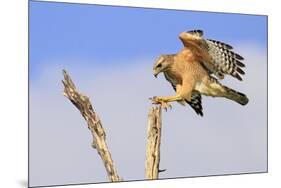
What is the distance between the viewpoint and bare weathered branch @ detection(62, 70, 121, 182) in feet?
13.2

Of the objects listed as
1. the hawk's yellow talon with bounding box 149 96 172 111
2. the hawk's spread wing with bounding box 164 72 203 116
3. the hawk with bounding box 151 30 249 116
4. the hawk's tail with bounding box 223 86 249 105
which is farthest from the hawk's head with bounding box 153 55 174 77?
the hawk's tail with bounding box 223 86 249 105

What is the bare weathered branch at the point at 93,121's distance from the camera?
4.02 meters

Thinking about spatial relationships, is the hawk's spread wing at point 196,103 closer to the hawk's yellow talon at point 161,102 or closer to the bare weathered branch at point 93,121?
the hawk's yellow talon at point 161,102

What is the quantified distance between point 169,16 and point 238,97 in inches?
32.1

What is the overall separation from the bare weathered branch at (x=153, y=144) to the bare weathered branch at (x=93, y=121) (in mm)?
240

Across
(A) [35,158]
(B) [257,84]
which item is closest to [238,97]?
(B) [257,84]

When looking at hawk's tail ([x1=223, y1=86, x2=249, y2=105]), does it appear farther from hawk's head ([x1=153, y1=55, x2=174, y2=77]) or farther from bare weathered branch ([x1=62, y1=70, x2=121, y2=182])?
bare weathered branch ([x1=62, y1=70, x2=121, y2=182])

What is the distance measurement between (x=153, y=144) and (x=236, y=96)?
773 millimetres

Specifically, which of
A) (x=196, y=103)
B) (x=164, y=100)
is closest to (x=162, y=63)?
(x=164, y=100)

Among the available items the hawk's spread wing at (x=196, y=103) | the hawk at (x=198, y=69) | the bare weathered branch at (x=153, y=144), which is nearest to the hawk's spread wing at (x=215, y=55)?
the hawk at (x=198, y=69)

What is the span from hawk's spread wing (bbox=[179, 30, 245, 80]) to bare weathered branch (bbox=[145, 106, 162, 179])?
53cm

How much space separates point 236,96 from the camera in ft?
14.8

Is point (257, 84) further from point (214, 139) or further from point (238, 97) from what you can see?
point (214, 139)

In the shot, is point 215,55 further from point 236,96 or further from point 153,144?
point 153,144
